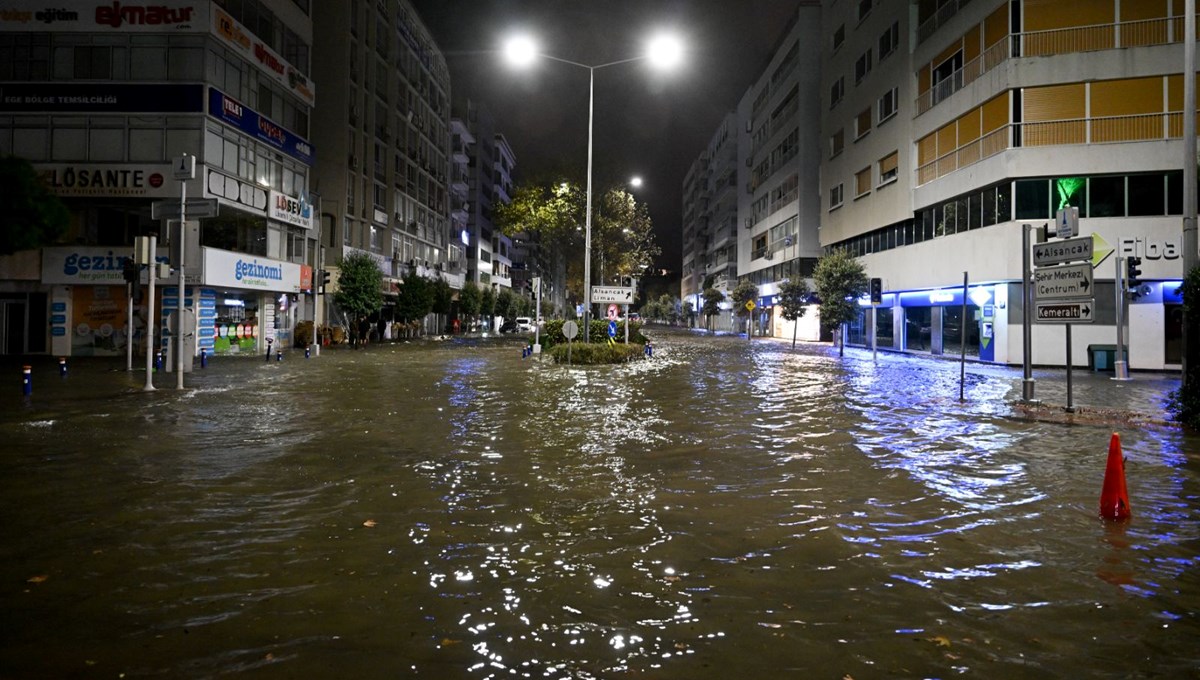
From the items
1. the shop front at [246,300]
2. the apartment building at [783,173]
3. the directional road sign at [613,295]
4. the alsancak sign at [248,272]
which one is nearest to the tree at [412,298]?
the shop front at [246,300]

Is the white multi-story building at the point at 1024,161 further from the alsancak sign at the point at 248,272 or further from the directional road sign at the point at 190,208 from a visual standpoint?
the alsancak sign at the point at 248,272

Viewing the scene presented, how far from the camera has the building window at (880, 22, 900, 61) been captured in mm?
42388

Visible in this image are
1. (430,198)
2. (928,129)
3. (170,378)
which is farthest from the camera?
(430,198)

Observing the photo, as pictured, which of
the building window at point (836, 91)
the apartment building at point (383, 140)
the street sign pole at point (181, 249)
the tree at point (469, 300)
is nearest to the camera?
the street sign pole at point (181, 249)

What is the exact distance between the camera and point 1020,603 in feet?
16.3

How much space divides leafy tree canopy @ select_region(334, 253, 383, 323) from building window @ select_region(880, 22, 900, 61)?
32545 millimetres

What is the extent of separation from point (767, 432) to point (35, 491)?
9.78 m

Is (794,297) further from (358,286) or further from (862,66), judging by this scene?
(358,286)

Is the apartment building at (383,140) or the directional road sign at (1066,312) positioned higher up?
the apartment building at (383,140)

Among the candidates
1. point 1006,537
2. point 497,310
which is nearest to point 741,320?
point 497,310

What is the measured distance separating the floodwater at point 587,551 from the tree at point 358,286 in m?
32.9

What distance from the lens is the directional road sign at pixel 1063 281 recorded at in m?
14.6

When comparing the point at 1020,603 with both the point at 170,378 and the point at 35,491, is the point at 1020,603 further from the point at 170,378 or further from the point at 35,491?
the point at 170,378

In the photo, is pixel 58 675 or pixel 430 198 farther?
pixel 430 198
